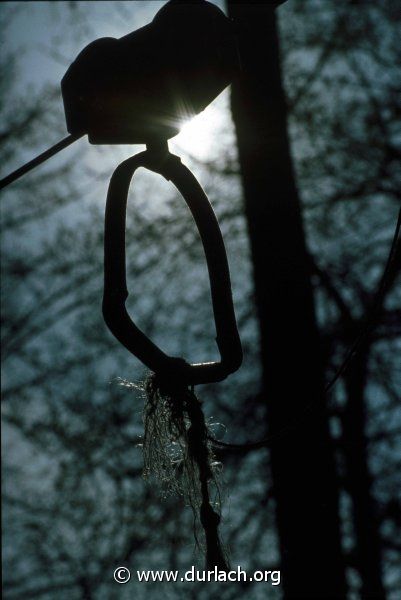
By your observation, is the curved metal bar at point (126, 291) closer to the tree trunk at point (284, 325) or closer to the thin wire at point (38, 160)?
the thin wire at point (38, 160)

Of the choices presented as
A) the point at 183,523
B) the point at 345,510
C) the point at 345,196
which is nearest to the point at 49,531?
the point at 183,523

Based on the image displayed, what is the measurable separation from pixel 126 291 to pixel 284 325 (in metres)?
1.69

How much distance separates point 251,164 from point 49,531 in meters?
3.70

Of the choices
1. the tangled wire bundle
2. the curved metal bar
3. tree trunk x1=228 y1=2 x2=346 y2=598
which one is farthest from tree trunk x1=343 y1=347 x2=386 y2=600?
the curved metal bar

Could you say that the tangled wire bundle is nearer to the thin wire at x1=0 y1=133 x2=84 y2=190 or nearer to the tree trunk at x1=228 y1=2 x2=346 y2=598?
the thin wire at x1=0 y1=133 x2=84 y2=190

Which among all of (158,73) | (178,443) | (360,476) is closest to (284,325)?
(178,443)

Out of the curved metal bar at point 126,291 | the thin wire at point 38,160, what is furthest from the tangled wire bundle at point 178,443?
Answer: the thin wire at point 38,160

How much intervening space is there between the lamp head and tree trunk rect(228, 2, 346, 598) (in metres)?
1.18

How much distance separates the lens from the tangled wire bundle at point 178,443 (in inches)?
65.9

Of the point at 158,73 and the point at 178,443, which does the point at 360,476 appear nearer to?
the point at 178,443

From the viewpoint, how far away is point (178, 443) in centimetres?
175

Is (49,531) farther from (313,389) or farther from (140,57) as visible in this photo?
(140,57)

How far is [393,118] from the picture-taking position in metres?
5.55

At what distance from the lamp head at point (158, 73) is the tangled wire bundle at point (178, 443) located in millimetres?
564
